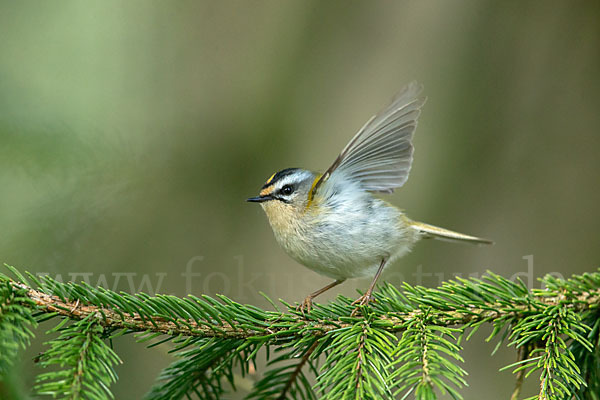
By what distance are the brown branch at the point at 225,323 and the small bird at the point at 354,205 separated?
1.97 feet

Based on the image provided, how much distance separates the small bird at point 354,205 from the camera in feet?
7.76

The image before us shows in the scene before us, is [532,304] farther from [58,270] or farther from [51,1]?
[51,1]

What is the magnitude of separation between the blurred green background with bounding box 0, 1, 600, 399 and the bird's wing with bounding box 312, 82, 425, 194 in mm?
1365

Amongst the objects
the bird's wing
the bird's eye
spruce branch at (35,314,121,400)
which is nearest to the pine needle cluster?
spruce branch at (35,314,121,400)

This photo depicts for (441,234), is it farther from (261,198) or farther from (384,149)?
(261,198)

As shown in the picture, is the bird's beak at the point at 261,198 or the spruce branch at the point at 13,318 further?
the bird's beak at the point at 261,198

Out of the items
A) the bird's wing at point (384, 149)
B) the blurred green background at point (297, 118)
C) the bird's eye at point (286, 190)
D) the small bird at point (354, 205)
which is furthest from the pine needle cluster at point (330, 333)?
the blurred green background at point (297, 118)

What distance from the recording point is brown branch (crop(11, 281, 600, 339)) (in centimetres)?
150

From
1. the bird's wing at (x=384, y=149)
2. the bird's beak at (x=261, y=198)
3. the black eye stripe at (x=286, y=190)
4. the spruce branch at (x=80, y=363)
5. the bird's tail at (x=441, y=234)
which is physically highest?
the bird's wing at (x=384, y=149)

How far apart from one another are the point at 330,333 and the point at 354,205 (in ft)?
3.20

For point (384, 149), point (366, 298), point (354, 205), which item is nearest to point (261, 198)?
point (354, 205)

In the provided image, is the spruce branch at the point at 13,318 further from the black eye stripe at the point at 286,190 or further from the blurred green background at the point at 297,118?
the blurred green background at the point at 297,118

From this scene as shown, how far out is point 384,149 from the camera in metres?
2.47

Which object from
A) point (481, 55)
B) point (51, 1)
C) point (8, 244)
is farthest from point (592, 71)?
point (51, 1)
